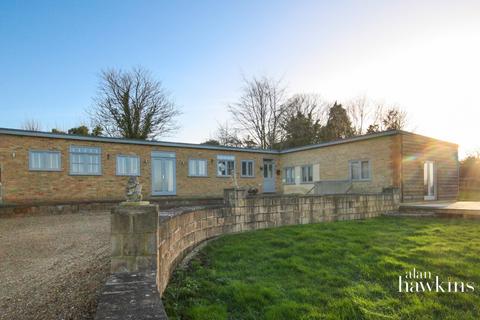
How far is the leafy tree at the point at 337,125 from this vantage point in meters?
32.8

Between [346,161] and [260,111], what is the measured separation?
17.7m

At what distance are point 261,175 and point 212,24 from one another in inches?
447

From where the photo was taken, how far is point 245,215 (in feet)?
24.3

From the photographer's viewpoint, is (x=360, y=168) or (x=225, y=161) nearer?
(x=360, y=168)

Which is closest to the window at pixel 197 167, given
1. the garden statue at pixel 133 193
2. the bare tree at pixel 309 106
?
the garden statue at pixel 133 193

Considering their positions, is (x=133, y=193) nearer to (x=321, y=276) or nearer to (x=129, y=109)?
(x=321, y=276)

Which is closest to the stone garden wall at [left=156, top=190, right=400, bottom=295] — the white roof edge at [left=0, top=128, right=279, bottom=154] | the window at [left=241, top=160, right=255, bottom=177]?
the white roof edge at [left=0, top=128, right=279, bottom=154]

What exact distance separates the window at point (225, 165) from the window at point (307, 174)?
4578 millimetres

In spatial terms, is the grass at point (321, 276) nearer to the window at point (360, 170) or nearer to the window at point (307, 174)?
the window at point (360, 170)

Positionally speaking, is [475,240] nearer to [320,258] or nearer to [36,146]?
[320,258]

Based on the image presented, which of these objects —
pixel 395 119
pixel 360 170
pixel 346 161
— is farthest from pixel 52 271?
pixel 395 119

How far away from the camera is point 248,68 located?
106 ft

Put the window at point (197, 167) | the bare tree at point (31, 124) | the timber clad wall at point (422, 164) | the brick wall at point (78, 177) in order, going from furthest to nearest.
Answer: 1. the bare tree at point (31, 124)
2. the window at point (197, 167)
3. the timber clad wall at point (422, 164)
4. the brick wall at point (78, 177)

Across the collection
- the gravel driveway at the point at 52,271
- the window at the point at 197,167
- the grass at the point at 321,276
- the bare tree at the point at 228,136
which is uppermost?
the bare tree at the point at 228,136
